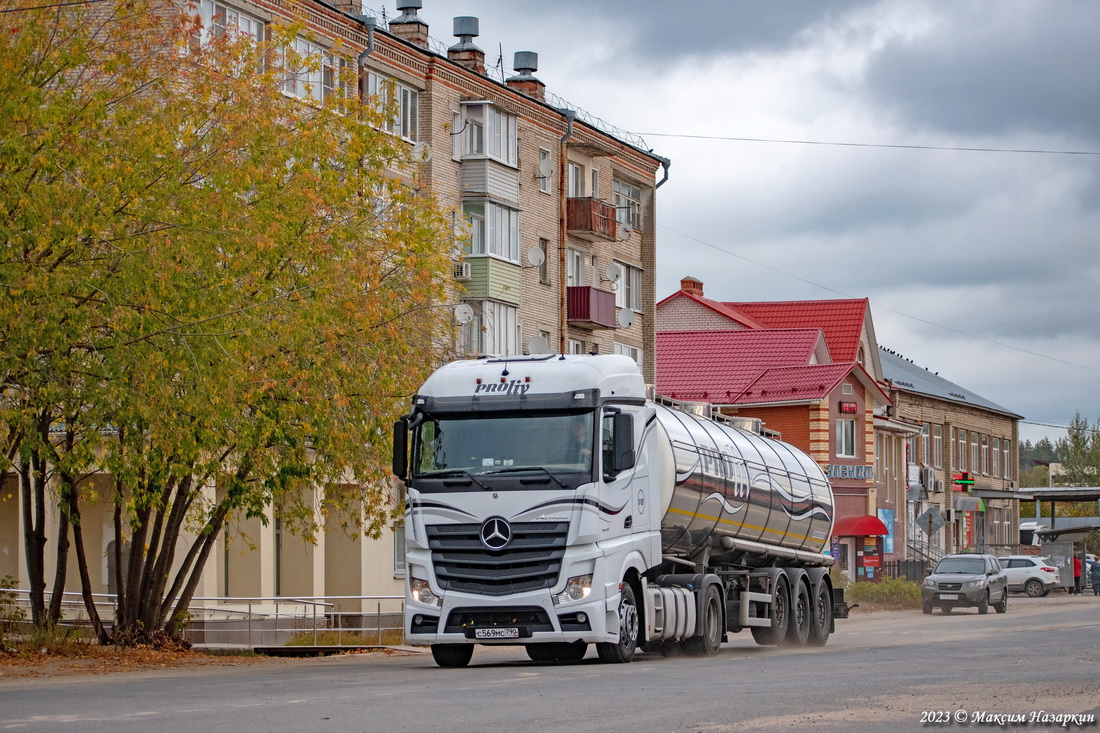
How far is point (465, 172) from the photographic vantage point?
47688mm

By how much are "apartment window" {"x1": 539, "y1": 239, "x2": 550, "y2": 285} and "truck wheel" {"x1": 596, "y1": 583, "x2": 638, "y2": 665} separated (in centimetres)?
3161

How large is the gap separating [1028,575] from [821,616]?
3703 cm

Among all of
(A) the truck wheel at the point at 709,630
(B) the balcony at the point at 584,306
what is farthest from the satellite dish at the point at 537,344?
(A) the truck wheel at the point at 709,630

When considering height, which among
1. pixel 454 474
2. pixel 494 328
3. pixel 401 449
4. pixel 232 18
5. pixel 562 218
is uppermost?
pixel 232 18

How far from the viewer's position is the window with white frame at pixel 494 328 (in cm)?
4628

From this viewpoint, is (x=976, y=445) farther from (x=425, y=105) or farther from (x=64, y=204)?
(x=64, y=204)

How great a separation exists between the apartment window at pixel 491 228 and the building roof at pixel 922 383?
31080mm

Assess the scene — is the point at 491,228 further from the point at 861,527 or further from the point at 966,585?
the point at 861,527

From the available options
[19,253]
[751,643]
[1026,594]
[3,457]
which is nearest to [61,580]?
[3,457]

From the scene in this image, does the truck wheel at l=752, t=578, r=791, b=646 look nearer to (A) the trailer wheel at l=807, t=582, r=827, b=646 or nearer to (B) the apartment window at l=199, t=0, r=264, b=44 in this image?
(A) the trailer wheel at l=807, t=582, r=827, b=646

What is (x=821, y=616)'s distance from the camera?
2788 centimetres

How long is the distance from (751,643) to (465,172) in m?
21.8

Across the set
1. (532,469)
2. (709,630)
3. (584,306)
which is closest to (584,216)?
(584,306)

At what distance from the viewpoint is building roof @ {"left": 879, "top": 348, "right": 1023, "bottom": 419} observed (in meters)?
77.9
